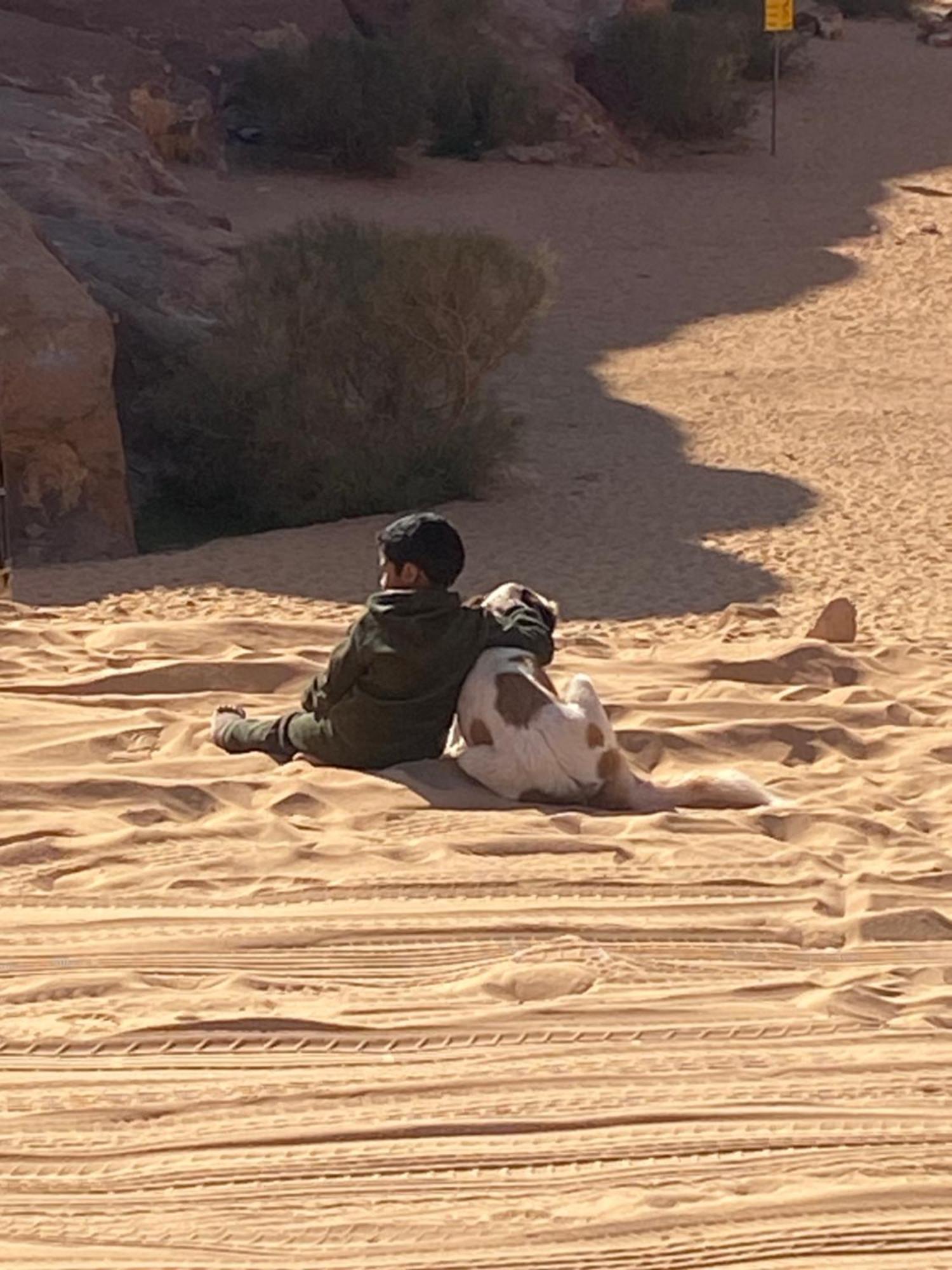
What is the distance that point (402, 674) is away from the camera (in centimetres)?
533

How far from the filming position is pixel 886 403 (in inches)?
498

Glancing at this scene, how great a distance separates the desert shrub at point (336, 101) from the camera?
1961 centimetres

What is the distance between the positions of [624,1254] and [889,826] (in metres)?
2.43

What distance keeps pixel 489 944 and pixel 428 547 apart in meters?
1.30

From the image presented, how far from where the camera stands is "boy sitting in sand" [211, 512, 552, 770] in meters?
5.27

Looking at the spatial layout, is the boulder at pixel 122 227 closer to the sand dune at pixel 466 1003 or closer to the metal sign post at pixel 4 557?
the metal sign post at pixel 4 557

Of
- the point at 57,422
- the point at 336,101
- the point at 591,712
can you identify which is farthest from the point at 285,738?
the point at 336,101

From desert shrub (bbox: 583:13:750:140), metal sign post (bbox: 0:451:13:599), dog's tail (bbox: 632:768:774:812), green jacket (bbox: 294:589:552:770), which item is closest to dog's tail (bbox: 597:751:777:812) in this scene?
dog's tail (bbox: 632:768:774:812)

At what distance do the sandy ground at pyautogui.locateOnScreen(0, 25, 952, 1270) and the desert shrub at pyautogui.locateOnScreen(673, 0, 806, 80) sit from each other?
51.8 ft

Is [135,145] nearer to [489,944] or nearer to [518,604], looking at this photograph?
[518,604]

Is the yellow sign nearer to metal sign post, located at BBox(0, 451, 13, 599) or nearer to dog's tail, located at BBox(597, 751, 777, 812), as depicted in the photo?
metal sign post, located at BBox(0, 451, 13, 599)

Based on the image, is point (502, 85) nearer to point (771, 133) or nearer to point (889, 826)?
point (771, 133)

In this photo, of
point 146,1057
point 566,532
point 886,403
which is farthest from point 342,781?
point 886,403

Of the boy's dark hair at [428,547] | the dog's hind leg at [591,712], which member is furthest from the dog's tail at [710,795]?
the boy's dark hair at [428,547]
